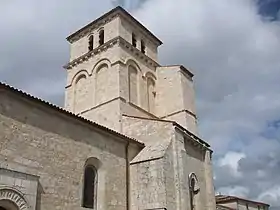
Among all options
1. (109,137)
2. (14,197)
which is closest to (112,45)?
(109,137)

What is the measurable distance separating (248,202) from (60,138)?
101 feet

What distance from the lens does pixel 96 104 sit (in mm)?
22078

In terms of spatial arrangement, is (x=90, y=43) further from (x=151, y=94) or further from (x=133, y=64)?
(x=151, y=94)

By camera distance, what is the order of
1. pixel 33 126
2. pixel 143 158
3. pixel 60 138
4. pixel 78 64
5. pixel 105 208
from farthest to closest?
pixel 78 64 → pixel 143 158 → pixel 105 208 → pixel 60 138 → pixel 33 126

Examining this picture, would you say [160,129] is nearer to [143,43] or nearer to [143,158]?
[143,158]

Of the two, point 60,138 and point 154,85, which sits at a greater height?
point 154,85

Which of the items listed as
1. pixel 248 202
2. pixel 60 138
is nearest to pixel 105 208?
pixel 60 138

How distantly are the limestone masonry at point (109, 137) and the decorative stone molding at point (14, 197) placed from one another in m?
0.03

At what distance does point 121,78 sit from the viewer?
21.6m

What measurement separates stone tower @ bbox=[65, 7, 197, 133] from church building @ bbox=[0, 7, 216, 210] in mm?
69

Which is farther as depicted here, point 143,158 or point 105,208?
point 143,158

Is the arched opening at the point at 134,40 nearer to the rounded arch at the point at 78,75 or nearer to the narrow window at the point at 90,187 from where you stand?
the rounded arch at the point at 78,75

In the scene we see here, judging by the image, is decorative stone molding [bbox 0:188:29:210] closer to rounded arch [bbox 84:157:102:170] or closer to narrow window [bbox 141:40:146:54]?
rounded arch [bbox 84:157:102:170]

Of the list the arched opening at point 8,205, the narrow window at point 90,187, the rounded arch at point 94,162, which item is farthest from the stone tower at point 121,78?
the arched opening at point 8,205
